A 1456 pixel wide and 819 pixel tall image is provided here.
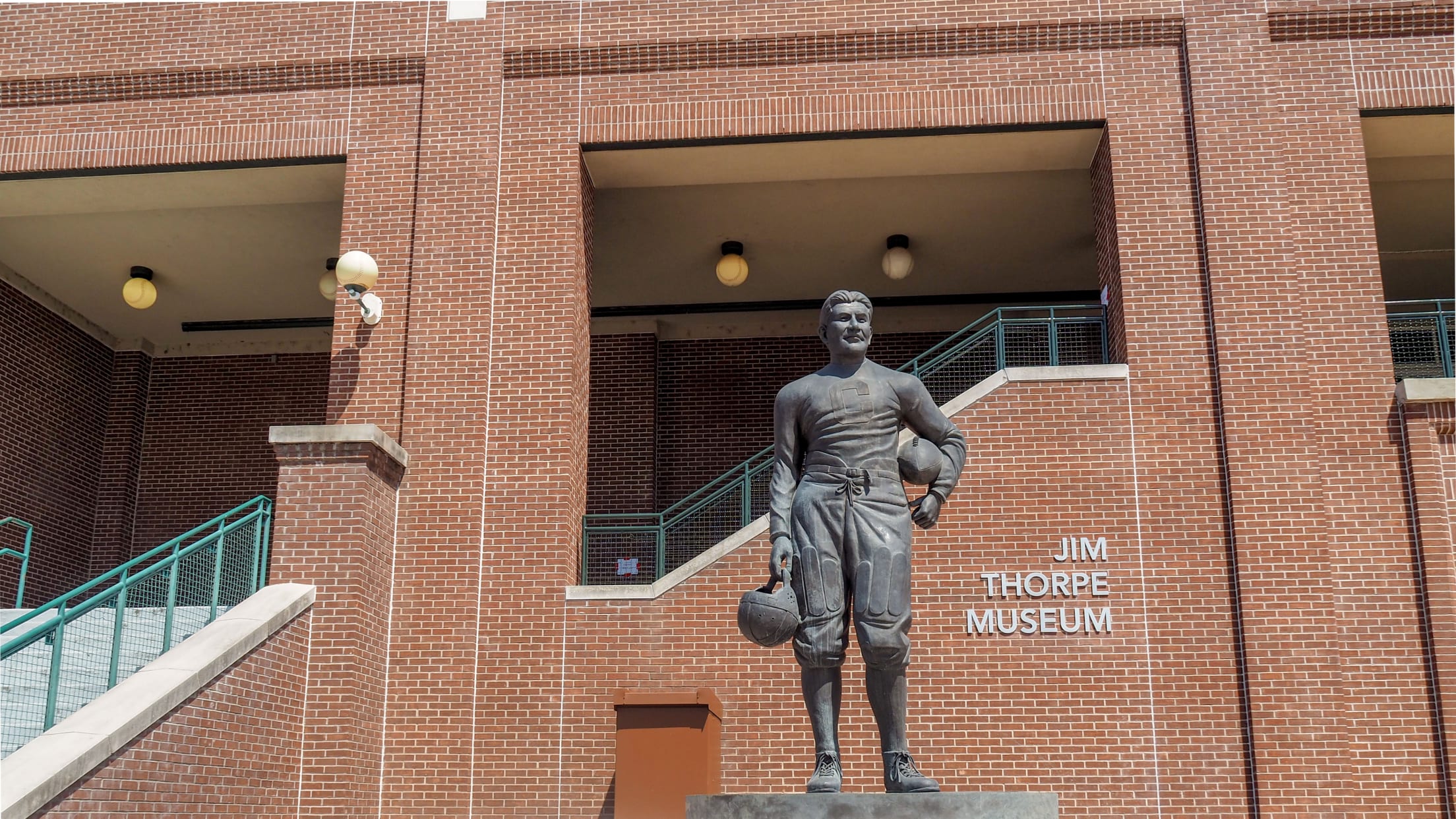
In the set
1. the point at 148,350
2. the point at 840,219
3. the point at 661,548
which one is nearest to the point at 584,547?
the point at 661,548

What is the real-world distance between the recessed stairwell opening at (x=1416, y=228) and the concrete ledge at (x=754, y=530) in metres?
3.11

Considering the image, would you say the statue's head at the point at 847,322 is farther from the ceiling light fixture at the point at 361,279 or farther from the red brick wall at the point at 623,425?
the red brick wall at the point at 623,425

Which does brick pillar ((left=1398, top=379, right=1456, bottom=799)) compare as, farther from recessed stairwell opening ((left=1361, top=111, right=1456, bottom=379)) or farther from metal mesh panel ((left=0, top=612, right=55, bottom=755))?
metal mesh panel ((left=0, top=612, right=55, bottom=755))

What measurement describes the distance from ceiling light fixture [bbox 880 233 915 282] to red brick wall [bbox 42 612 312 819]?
28.4 ft

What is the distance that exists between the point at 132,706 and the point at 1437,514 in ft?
36.7

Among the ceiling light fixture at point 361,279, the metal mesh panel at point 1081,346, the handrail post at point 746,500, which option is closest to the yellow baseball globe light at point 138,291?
the ceiling light fixture at point 361,279

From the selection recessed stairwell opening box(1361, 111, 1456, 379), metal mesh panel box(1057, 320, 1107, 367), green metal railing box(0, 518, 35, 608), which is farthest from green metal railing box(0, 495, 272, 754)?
recessed stairwell opening box(1361, 111, 1456, 379)

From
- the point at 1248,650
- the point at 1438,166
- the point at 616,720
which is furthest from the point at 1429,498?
the point at 616,720

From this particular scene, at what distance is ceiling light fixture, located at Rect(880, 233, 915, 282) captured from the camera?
57.8 feet

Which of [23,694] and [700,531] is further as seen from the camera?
[700,531]

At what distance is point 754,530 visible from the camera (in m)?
13.3

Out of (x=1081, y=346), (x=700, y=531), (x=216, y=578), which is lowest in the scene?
(x=216, y=578)

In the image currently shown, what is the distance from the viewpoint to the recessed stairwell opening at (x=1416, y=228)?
48.6ft

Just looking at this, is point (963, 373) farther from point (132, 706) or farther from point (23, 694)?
point (23, 694)
